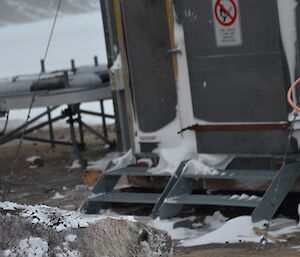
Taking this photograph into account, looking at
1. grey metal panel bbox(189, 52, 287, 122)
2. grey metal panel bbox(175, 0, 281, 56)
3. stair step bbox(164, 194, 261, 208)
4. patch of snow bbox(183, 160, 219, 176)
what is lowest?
stair step bbox(164, 194, 261, 208)

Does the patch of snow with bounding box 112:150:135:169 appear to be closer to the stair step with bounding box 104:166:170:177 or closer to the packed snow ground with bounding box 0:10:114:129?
the stair step with bounding box 104:166:170:177

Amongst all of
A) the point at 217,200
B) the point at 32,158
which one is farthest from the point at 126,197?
the point at 32,158

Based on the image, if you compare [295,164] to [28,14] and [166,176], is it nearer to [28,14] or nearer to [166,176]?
[166,176]

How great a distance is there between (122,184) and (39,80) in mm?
2950

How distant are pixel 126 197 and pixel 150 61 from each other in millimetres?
1342

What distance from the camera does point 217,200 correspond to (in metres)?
8.88

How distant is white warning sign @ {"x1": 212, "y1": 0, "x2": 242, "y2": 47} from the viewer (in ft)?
29.2

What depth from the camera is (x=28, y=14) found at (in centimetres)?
4197

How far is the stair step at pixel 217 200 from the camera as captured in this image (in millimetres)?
8648

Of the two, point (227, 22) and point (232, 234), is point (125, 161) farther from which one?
point (232, 234)

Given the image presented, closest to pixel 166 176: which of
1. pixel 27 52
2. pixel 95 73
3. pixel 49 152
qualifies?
pixel 95 73

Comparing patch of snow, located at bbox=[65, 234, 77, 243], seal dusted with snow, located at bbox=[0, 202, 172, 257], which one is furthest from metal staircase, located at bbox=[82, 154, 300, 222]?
patch of snow, located at bbox=[65, 234, 77, 243]

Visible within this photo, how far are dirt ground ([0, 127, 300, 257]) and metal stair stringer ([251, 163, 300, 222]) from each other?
0.54 metres

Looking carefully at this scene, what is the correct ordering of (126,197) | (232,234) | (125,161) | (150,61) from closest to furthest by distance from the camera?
(232,234)
(126,197)
(150,61)
(125,161)
